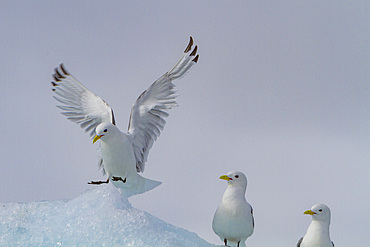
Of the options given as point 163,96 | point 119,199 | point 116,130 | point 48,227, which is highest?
point 163,96

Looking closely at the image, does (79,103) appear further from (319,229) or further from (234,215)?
(319,229)

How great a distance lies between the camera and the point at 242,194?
5.26 m

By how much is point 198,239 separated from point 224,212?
0.36m

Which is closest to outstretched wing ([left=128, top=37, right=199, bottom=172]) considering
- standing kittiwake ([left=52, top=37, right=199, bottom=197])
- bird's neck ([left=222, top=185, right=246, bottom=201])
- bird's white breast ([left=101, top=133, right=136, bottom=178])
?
standing kittiwake ([left=52, top=37, right=199, bottom=197])

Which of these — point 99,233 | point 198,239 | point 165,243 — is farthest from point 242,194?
point 99,233

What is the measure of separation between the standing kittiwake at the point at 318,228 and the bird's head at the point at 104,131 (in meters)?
2.11

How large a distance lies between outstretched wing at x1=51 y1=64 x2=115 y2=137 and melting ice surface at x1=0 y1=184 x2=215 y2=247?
4.68 feet

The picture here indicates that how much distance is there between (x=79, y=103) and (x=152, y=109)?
3.24ft

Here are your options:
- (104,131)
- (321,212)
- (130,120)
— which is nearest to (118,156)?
(104,131)

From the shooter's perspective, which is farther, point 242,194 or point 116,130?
point 116,130

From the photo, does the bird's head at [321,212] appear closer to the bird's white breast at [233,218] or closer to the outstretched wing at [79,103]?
the bird's white breast at [233,218]

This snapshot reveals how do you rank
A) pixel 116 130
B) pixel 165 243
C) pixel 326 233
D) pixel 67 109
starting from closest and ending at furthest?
pixel 165 243, pixel 326 233, pixel 116 130, pixel 67 109

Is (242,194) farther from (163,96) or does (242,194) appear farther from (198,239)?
(163,96)

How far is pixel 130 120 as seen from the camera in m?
6.49
